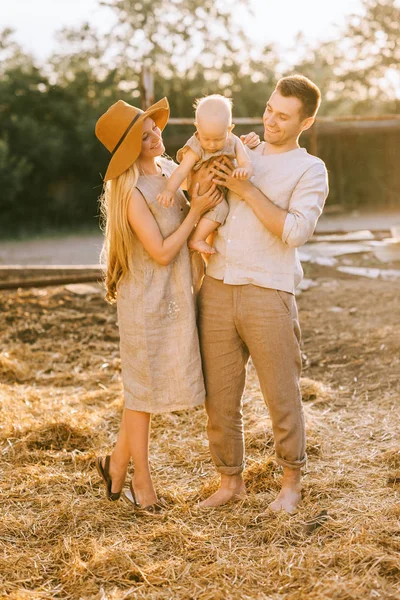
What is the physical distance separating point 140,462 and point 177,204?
98cm

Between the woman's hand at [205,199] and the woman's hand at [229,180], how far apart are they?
0.14 feet

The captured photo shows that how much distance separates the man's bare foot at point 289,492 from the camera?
9.37ft

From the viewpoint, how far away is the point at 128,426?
2.97m

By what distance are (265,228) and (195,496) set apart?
113 cm

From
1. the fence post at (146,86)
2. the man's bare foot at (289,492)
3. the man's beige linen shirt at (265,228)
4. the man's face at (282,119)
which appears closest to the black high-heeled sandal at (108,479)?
the man's bare foot at (289,492)

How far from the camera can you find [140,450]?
2941 mm

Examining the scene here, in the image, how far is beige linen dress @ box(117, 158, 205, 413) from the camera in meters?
2.84

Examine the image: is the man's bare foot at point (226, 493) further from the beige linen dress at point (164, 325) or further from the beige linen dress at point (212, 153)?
the beige linen dress at point (212, 153)

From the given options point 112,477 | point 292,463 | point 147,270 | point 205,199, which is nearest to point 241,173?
point 205,199

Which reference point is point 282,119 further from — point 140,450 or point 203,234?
point 140,450

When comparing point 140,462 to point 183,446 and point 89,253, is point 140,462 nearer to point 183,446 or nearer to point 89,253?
point 183,446

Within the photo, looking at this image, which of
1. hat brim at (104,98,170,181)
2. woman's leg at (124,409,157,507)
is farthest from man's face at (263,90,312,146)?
woman's leg at (124,409,157,507)

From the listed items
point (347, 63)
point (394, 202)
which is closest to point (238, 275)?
point (394, 202)

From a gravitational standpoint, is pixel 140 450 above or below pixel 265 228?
below
